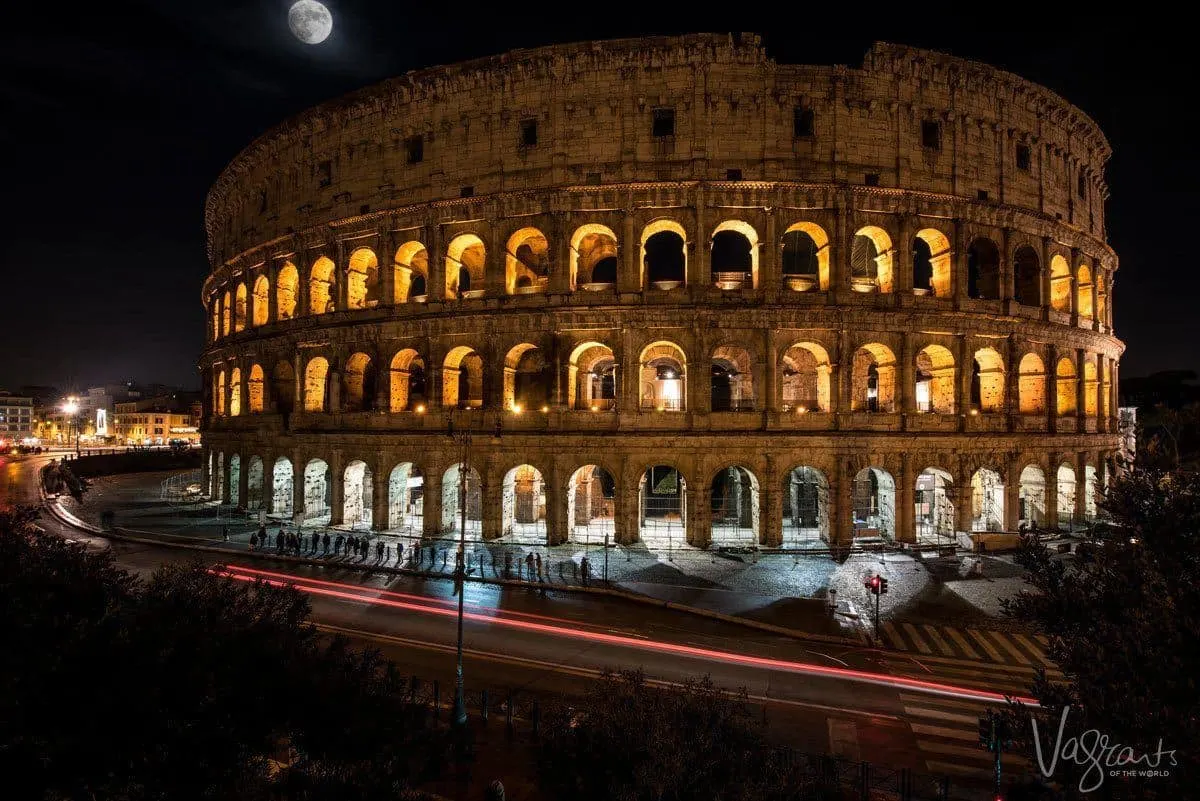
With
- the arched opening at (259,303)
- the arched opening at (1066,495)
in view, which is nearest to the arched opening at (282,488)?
the arched opening at (259,303)

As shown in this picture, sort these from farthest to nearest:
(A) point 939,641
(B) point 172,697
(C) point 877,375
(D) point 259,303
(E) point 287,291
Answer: (D) point 259,303
(E) point 287,291
(C) point 877,375
(A) point 939,641
(B) point 172,697

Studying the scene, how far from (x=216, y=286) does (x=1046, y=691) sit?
43.9m

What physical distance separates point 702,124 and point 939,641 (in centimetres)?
2057

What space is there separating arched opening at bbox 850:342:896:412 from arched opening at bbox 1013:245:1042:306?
24.8 feet

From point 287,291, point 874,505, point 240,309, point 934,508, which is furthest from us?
point 240,309

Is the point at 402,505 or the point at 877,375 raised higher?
the point at 877,375

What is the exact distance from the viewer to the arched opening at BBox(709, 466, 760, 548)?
2559cm

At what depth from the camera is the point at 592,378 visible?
Answer: 96.8ft

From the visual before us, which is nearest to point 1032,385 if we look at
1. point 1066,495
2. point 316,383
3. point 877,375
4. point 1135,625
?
point 1066,495

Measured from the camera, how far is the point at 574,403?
26.2m

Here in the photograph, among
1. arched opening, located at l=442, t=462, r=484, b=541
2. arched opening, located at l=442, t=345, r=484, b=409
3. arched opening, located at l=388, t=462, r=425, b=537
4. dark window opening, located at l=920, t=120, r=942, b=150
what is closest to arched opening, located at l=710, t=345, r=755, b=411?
arched opening, located at l=442, t=345, r=484, b=409

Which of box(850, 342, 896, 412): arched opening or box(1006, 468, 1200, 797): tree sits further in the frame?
box(850, 342, 896, 412): arched opening

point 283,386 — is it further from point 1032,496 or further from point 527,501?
point 1032,496

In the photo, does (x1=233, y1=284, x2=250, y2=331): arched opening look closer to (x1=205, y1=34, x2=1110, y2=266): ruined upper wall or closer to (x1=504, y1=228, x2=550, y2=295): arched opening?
(x1=205, y1=34, x2=1110, y2=266): ruined upper wall
